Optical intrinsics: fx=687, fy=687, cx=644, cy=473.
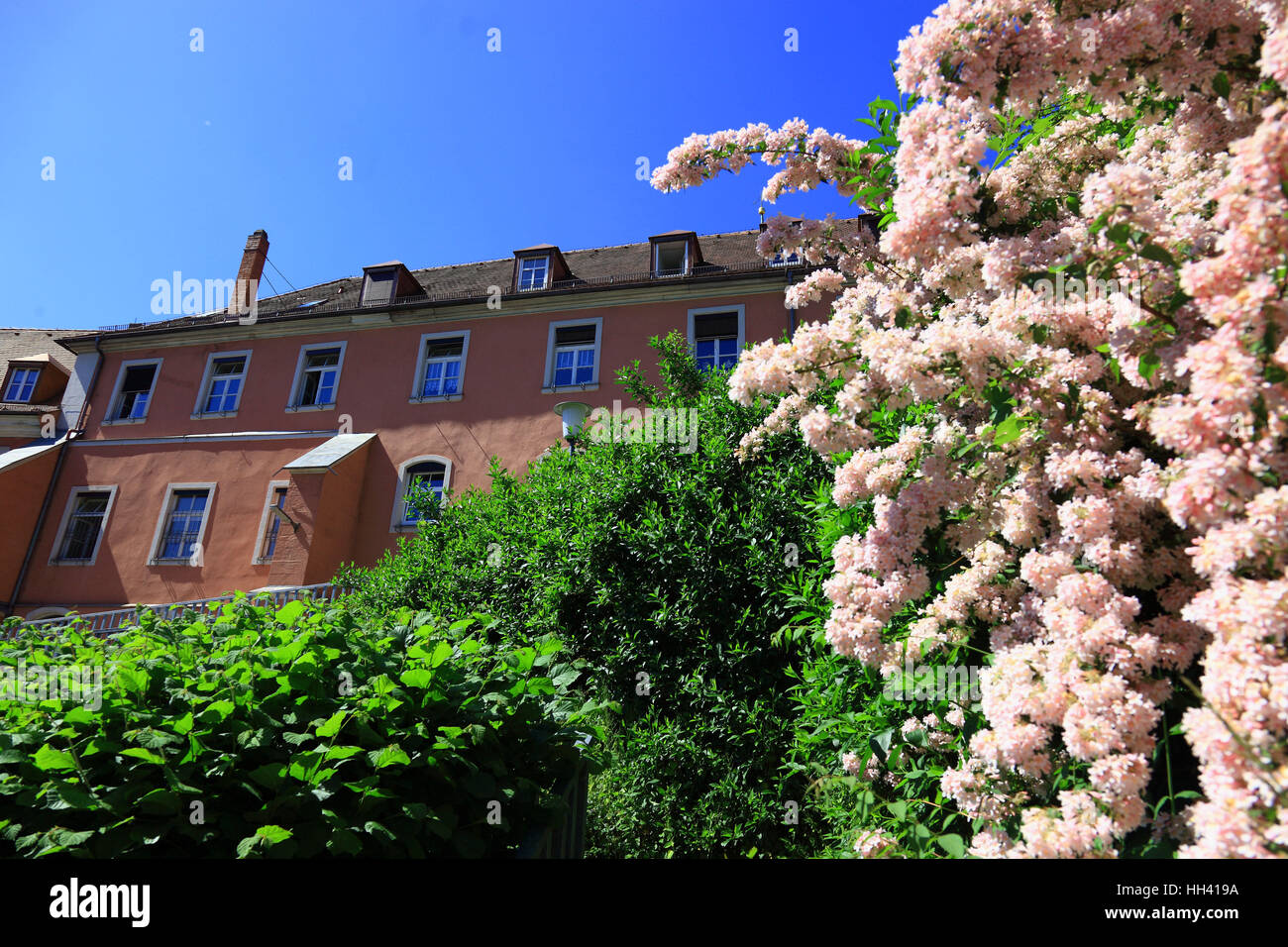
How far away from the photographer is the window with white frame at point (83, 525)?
19.5m

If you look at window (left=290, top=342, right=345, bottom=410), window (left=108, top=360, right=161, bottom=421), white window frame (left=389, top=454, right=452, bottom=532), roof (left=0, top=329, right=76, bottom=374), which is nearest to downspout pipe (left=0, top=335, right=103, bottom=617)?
window (left=108, top=360, right=161, bottom=421)

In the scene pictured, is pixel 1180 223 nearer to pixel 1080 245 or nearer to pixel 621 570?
pixel 1080 245

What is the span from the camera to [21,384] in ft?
77.6

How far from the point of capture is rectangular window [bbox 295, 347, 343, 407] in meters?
20.3

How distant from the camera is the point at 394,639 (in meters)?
3.47

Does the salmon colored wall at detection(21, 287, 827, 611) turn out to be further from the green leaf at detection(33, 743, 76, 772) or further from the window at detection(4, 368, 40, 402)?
the green leaf at detection(33, 743, 76, 772)

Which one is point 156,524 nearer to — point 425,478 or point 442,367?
point 425,478

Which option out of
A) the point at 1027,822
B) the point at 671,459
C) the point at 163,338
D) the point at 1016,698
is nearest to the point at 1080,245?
the point at 1016,698

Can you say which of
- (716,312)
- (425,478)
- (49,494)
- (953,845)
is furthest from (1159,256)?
(49,494)

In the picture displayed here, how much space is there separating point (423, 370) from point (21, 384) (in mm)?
15498

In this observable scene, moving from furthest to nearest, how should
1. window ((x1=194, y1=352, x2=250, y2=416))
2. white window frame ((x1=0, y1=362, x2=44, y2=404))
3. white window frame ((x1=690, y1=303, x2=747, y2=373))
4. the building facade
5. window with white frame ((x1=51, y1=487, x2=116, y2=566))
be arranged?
white window frame ((x1=0, y1=362, x2=44, y2=404))
window ((x1=194, y1=352, x2=250, y2=416))
window with white frame ((x1=51, y1=487, x2=116, y2=566))
the building facade
white window frame ((x1=690, y1=303, x2=747, y2=373))

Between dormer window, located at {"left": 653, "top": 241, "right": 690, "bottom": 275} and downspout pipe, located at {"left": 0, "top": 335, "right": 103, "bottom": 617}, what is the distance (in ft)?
60.0

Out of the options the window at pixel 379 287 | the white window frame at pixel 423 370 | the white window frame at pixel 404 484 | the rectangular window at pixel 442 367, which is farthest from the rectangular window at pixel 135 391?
the white window frame at pixel 404 484
